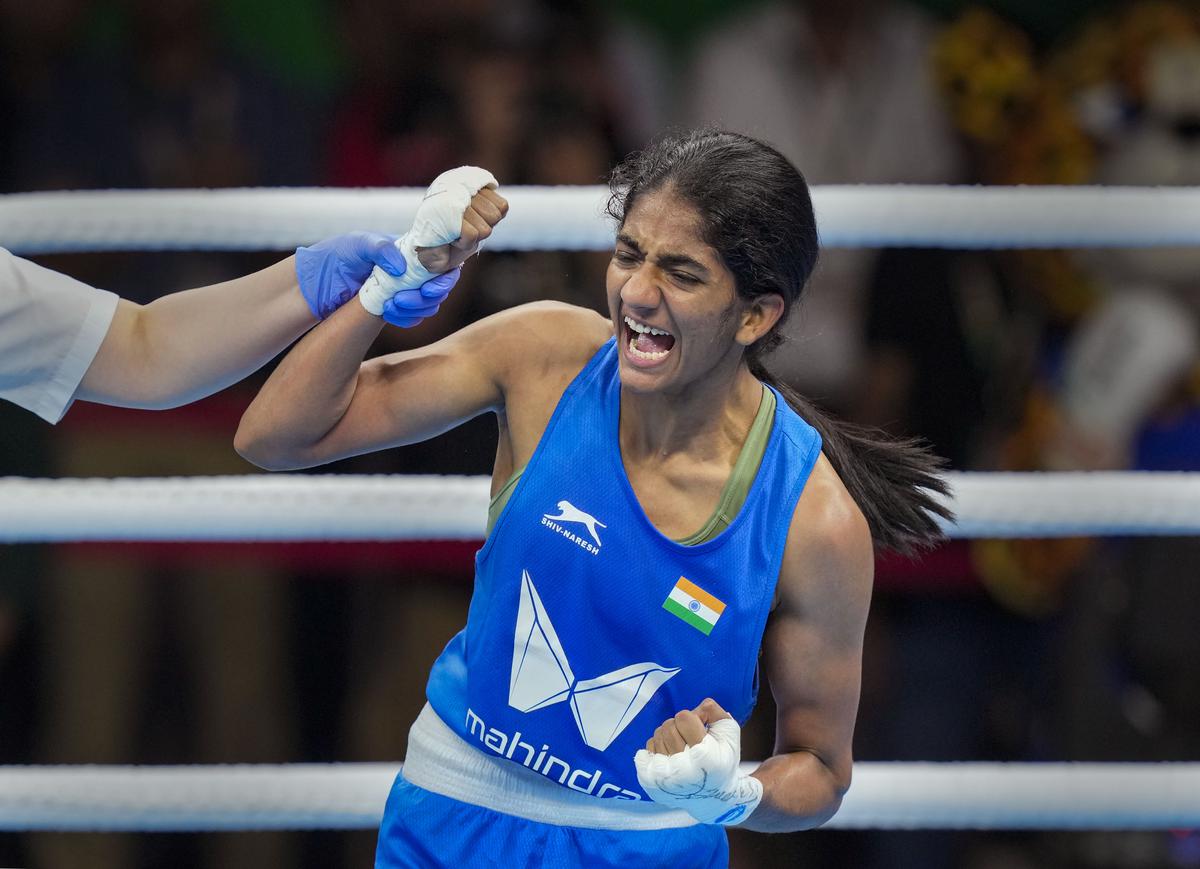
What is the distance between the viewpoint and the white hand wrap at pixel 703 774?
138cm

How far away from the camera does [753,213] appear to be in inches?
57.5

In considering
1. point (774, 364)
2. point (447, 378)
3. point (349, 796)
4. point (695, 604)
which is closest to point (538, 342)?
point (447, 378)

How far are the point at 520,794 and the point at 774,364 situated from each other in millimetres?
1180

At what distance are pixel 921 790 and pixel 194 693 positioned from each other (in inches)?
58.0

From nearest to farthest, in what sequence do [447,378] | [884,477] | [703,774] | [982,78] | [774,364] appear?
1. [703,774]
2. [447,378]
3. [884,477]
4. [774,364]
5. [982,78]

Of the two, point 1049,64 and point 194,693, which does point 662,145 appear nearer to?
point 194,693

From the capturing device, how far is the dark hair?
146 centimetres

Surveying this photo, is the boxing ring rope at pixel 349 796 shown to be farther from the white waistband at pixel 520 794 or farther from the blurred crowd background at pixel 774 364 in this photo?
the blurred crowd background at pixel 774 364

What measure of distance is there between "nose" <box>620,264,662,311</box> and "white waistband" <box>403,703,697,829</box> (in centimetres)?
52

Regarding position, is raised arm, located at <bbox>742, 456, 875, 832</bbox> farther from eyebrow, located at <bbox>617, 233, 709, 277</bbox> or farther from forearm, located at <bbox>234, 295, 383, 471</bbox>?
forearm, located at <bbox>234, 295, 383, 471</bbox>

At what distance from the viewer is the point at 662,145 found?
1546 millimetres

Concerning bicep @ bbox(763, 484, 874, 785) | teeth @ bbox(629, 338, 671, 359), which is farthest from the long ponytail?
teeth @ bbox(629, 338, 671, 359)

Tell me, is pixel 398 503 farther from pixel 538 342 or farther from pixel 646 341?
pixel 646 341

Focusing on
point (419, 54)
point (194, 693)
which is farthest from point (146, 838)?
point (419, 54)
